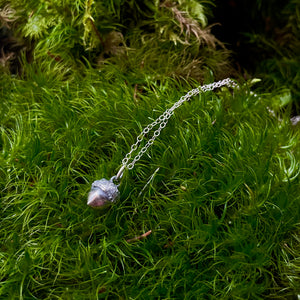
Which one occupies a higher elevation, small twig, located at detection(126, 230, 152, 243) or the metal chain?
the metal chain

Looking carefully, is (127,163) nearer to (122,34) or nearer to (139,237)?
(139,237)

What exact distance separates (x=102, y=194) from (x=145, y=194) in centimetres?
19

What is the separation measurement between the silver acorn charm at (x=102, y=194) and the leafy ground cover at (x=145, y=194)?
0.22 ft

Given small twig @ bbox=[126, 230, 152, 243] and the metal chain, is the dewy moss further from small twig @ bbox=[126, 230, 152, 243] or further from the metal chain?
small twig @ bbox=[126, 230, 152, 243]

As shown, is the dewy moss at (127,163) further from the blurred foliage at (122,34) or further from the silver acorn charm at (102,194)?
the blurred foliage at (122,34)

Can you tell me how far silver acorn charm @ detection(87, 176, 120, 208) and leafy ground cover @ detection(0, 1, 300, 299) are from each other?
0.22 ft

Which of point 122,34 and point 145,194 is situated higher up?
point 122,34

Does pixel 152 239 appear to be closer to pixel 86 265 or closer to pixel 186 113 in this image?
pixel 86 265

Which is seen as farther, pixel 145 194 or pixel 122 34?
pixel 122 34

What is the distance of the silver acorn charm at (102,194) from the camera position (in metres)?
1.36

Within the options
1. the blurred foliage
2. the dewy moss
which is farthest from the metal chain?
the blurred foliage

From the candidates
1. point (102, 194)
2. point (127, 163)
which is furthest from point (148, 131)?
point (102, 194)

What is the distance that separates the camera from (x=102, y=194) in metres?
1.35

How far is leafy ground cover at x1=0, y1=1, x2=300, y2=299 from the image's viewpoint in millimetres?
1329
